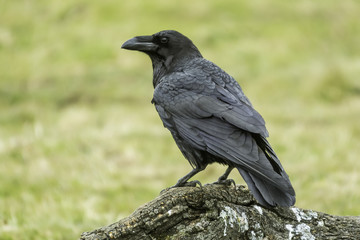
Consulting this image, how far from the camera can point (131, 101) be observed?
20.2 meters

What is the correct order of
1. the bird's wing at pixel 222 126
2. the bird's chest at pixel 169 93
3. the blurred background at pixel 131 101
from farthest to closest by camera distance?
the blurred background at pixel 131 101 → the bird's chest at pixel 169 93 → the bird's wing at pixel 222 126

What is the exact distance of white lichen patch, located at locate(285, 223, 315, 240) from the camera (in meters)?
4.66

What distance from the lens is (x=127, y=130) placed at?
46.0 feet

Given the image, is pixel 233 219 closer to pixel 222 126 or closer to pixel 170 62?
pixel 222 126

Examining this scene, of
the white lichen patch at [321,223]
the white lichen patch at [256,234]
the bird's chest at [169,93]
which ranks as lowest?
the white lichen patch at [256,234]

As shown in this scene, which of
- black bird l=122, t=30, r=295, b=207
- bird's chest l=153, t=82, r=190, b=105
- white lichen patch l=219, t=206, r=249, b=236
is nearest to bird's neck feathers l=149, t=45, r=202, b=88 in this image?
black bird l=122, t=30, r=295, b=207

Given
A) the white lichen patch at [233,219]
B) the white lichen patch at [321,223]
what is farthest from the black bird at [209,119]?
the white lichen patch at [321,223]

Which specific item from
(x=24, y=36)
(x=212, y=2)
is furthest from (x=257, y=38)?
(x=24, y=36)

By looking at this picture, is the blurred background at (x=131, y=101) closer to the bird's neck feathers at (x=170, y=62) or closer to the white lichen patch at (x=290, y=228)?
the bird's neck feathers at (x=170, y=62)

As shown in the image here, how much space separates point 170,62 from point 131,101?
1412cm

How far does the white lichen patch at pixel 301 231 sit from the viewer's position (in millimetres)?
4660

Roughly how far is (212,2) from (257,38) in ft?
17.6

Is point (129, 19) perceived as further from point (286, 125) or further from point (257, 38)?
point (286, 125)

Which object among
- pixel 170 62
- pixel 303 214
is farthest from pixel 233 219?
pixel 170 62
